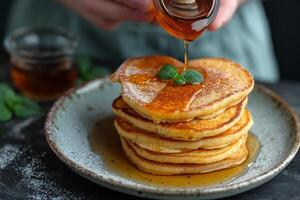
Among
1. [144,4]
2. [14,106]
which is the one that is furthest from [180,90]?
[14,106]

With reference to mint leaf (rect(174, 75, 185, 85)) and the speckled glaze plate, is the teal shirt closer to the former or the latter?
the speckled glaze plate

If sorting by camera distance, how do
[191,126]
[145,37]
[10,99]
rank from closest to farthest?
1. [191,126]
2. [10,99]
3. [145,37]

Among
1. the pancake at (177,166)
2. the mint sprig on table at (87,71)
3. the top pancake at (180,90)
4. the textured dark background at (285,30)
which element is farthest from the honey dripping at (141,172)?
the textured dark background at (285,30)

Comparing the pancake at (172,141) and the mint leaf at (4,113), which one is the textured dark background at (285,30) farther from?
the pancake at (172,141)

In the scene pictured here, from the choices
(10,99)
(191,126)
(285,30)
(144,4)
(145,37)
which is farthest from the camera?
(285,30)

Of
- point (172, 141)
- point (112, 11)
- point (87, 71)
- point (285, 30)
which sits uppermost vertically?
point (112, 11)

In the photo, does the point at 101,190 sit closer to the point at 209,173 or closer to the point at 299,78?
the point at 209,173

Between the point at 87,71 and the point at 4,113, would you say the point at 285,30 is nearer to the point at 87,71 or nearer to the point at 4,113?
the point at 87,71
